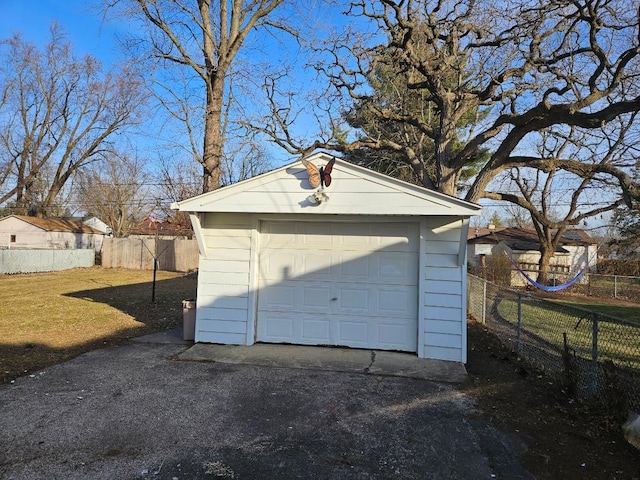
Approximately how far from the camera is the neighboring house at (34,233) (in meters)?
31.3

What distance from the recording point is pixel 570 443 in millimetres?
3547

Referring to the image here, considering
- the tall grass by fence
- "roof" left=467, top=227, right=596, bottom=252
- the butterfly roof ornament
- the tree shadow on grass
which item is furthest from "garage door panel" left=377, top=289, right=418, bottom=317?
"roof" left=467, top=227, right=596, bottom=252

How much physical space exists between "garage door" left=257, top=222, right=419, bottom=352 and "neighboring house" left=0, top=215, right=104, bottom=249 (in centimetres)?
3198

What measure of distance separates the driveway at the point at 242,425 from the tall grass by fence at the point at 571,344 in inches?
49.7

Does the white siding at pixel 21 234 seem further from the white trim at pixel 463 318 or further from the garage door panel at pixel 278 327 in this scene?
the white trim at pixel 463 318

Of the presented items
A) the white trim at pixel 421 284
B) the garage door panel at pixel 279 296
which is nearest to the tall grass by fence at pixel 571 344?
the white trim at pixel 421 284

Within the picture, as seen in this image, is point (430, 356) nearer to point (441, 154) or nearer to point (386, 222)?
point (386, 222)

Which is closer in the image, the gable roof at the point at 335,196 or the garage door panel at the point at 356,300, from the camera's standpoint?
the gable roof at the point at 335,196

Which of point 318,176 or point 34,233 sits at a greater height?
point 318,176

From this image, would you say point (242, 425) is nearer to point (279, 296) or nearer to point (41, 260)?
point (279, 296)

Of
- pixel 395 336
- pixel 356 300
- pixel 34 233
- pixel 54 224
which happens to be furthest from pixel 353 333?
pixel 54 224

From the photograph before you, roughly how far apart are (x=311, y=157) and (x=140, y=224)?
34.4 m

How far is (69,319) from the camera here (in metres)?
8.70

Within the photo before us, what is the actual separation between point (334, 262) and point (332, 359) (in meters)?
1.50
